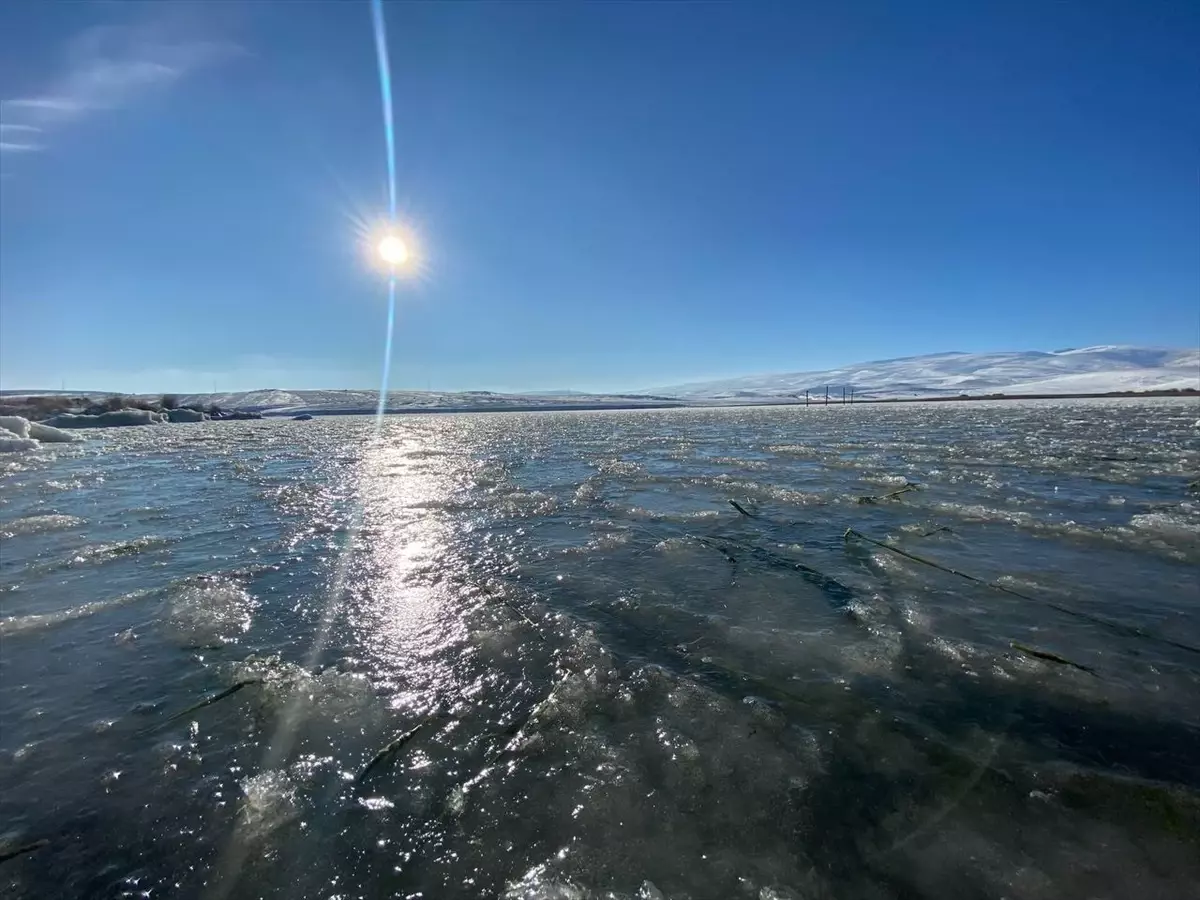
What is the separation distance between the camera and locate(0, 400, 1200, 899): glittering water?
2.90 metres

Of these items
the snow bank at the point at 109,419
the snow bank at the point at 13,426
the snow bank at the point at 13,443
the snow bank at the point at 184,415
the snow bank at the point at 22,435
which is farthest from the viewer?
the snow bank at the point at 184,415

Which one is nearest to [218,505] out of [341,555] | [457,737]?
[341,555]

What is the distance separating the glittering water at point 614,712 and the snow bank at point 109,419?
214 ft

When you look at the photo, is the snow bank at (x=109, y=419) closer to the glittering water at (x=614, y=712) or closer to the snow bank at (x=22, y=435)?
the snow bank at (x=22, y=435)

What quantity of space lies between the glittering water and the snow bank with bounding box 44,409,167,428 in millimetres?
65228

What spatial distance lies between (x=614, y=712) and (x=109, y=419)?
79.7 m

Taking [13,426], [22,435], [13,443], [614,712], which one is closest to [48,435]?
[13,426]

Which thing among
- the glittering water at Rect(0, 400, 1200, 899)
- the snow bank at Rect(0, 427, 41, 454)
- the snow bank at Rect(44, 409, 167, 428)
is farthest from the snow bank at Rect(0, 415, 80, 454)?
the glittering water at Rect(0, 400, 1200, 899)

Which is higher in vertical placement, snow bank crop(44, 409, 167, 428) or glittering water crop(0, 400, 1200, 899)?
snow bank crop(44, 409, 167, 428)

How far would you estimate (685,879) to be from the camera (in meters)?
2.76

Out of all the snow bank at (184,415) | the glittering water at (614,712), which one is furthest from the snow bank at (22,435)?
the snow bank at (184,415)

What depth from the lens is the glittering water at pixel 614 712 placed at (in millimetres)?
2896

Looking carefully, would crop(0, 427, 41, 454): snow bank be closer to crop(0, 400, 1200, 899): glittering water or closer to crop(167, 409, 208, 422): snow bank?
crop(0, 400, 1200, 899): glittering water

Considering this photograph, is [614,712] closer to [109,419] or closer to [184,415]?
[109,419]
